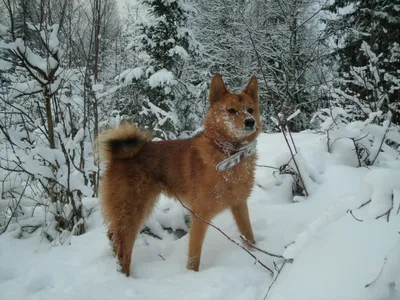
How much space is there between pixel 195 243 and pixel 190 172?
27.2 inches

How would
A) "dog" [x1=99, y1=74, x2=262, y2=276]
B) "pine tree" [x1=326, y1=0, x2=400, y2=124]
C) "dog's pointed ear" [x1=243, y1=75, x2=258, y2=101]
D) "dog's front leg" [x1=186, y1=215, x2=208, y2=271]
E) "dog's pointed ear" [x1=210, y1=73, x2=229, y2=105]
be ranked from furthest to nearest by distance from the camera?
"pine tree" [x1=326, y1=0, x2=400, y2=124]
"dog's pointed ear" [x1=243, y1=75, x2=258, y2=101]
"dog's pointed ear" [x1=210, y1=73, x2=229, y2=105]
"dog" [x1=99, y1=74, x2=262, y2=276]
"dog's front leg" [x1=186, y1=215, x2=208, y2=271]

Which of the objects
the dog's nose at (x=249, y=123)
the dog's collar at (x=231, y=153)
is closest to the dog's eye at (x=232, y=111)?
the dog's nose at (x=249, y=123)

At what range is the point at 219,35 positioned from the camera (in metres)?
16.1

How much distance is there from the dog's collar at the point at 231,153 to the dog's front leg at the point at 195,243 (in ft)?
1.79

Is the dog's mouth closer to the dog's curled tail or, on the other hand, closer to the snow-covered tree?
the dog's curled tail

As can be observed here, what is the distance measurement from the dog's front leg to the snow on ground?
102 millimetres

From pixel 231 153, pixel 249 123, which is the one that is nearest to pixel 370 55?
pixel 249 123

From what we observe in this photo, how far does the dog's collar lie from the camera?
2.50m

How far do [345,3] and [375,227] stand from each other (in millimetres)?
12118

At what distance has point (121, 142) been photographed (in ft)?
9.01

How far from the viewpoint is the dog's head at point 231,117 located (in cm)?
267

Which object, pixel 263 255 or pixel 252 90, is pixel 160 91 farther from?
pixel 263 255

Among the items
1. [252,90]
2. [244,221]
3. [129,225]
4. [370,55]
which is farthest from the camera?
[370,55]

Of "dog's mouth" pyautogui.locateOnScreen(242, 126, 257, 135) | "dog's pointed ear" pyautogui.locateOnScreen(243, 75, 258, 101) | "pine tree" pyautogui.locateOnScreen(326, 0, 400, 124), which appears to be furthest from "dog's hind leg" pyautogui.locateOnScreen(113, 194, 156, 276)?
"pine tree" pyautogui.locateOnScreen(326, 0, 400, 124)
